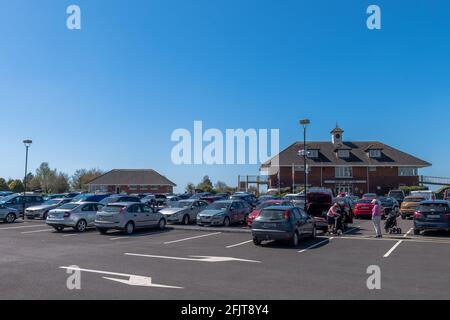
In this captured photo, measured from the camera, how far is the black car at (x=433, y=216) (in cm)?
1912

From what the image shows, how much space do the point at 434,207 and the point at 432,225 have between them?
85cm

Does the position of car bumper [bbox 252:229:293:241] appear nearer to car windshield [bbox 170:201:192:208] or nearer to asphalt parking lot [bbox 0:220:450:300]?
asphalt parking lot [bbox 0:220:450:300]

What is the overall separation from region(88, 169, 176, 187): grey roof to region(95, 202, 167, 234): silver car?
5407cm

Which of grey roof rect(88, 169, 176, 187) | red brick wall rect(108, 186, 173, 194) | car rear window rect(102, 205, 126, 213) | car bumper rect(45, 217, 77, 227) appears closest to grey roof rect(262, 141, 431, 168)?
red brick wall rect(108, 186, 173, 194)

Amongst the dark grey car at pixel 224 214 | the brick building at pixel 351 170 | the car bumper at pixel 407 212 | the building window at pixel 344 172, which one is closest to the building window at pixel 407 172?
the brick building at pixel 351 170

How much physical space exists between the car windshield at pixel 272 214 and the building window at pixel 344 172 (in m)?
48.8

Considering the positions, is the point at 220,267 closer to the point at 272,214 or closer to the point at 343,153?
the point at 272,214

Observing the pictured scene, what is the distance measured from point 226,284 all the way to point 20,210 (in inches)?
1112

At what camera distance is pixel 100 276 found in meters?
10.5

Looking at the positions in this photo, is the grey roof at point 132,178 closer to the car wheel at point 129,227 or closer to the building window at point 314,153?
the building window at point 314,153

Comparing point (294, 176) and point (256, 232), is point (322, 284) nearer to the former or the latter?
point (256, 232)

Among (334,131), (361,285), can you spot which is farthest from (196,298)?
(334,131)

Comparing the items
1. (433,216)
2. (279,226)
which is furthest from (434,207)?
(279,226)

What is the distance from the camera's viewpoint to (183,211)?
26375 mm
